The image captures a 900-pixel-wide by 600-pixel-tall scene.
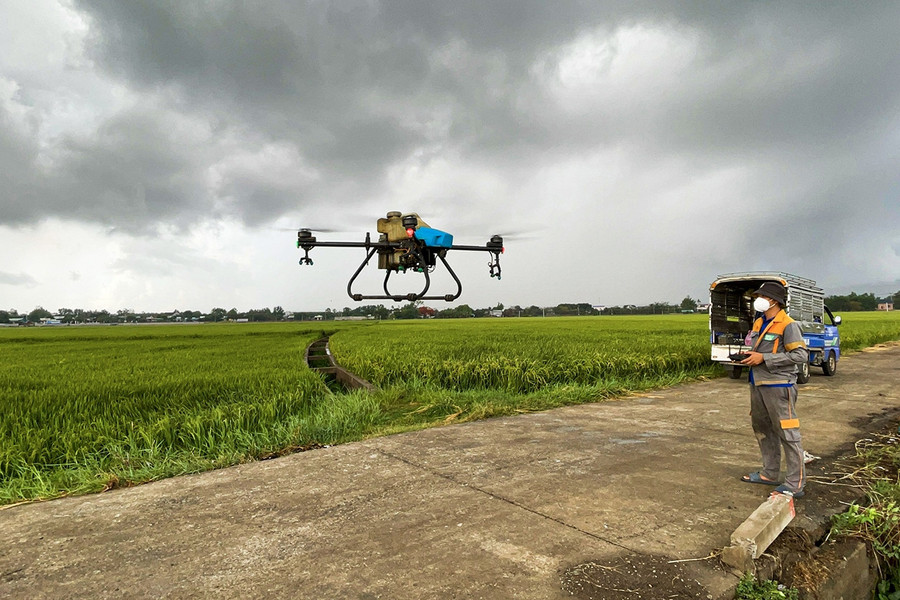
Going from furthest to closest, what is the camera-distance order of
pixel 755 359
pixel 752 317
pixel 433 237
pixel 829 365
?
pixel 752 317, pixel 829 365, pixel 433 237, pixel 755 359

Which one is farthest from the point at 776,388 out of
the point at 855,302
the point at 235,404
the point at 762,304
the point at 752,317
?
the point at 855,302

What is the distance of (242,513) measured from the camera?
306cm

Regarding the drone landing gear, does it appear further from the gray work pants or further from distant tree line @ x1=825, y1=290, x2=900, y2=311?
distant tree line @ x1=825, y1=290, x2=900, y2=311

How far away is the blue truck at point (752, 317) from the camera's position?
9.65 meters

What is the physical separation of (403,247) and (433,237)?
415 millimetres

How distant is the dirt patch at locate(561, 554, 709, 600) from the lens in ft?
6.94

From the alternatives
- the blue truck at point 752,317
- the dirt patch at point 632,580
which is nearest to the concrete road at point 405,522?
the dirt patch at point 632,580

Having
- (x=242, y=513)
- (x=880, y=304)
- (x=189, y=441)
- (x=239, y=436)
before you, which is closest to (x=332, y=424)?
(x=239, y=436)

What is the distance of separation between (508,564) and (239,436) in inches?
143

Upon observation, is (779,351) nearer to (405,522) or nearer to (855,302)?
(405,522)

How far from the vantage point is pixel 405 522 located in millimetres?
2881

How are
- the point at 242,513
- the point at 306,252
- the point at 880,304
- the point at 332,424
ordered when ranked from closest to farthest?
1. the point at 242,513
2. the point at 332,424
3. the point at 306,252
4. the point at 880,304

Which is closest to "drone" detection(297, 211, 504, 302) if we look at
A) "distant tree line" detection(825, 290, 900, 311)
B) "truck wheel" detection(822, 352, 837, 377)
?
"truck wheel" detection(822, 352, 837, 377)

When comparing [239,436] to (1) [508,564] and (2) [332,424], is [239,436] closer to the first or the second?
(2) [332,424]
